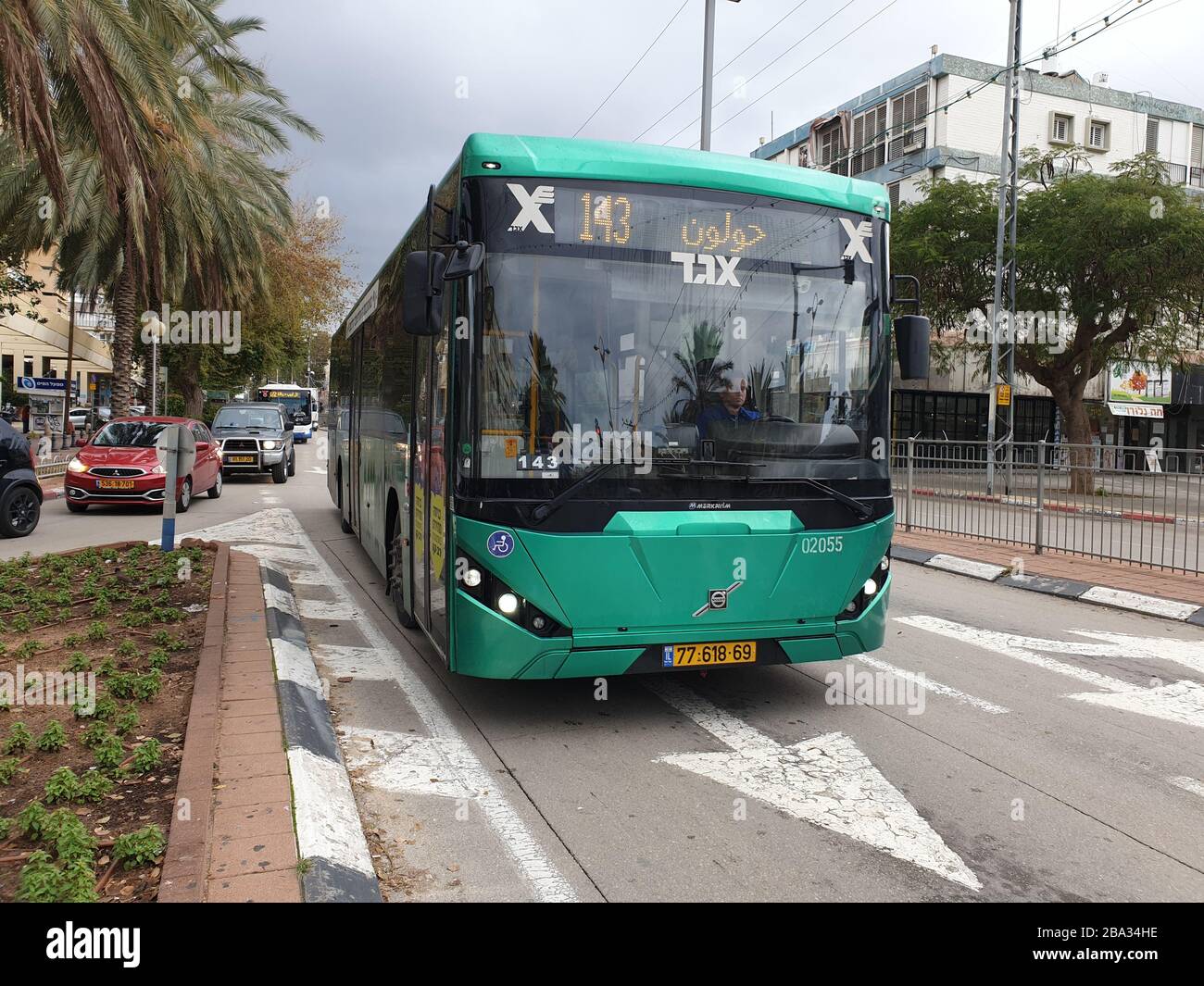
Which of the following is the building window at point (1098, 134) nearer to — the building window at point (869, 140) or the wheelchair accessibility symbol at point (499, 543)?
the building window at point (869, 140)

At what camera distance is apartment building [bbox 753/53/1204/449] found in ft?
119

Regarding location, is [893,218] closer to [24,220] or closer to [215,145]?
[215,145]

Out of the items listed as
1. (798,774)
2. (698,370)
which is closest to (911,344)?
(698,370)

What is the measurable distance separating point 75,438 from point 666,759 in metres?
37.9

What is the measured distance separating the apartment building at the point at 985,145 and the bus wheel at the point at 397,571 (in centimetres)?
3026

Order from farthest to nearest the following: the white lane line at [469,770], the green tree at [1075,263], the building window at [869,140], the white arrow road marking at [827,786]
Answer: the building window at [869,140] < the green tree at [1075,263] < the white arrow road marking at [827,786] < the white lane line at [469,770]

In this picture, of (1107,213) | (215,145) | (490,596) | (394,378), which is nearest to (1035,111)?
(1107,213)

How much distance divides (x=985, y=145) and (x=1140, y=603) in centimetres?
3183

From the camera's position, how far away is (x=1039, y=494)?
482 inches

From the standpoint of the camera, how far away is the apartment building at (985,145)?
3612cm

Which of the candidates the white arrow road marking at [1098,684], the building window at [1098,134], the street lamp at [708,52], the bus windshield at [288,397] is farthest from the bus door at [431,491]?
the bus windshield at [288,397]

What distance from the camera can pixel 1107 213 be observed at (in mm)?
23562

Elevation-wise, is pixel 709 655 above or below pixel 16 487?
below

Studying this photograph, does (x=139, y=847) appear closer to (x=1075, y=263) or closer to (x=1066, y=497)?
(x=1066, y=497)
